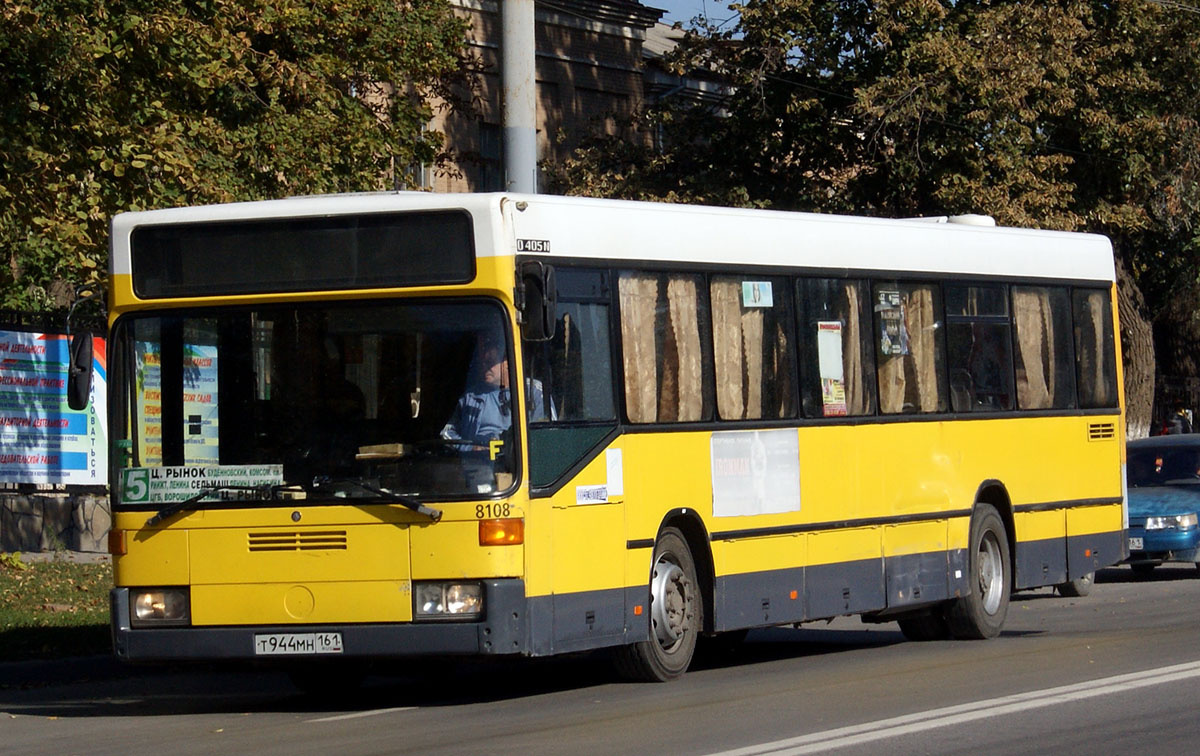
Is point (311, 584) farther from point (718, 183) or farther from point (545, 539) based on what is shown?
point (718, 183)

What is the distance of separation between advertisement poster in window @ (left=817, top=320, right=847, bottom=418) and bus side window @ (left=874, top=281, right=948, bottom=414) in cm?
54

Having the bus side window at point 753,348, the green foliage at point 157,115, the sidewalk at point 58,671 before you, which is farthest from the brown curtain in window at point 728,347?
the green foliage at point 157,115

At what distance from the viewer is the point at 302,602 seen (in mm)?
10523

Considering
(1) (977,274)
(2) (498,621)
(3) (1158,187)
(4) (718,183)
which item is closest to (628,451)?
(2) (498,621)

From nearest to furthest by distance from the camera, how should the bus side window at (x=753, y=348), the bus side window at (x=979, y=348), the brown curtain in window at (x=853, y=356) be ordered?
the bus side window at (x=753, y=348) < the brown curtain in window at (x=853, y=356) < the bus side window at (x=979, y=348)

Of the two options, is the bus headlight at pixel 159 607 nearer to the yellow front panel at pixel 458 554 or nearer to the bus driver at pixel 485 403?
the yellow front panel at pixel 458 554

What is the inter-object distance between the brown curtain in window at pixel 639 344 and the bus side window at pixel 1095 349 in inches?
230

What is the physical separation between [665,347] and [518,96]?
5.78 metres

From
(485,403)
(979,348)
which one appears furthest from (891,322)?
(485,403)

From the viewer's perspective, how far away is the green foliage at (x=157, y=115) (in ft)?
54.2

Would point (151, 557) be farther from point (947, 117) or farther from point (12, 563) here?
point (947, 117)

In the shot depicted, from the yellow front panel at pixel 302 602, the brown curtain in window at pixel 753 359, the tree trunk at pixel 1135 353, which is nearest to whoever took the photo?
the yellow front panel at pixel 302 602

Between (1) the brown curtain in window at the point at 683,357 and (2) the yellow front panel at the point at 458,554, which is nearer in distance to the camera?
(2) the yellow front panel at the point at 458,554

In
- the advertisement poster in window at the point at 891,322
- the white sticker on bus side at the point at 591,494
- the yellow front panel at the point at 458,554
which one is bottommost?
the yellow front panel at the point at 458,554
